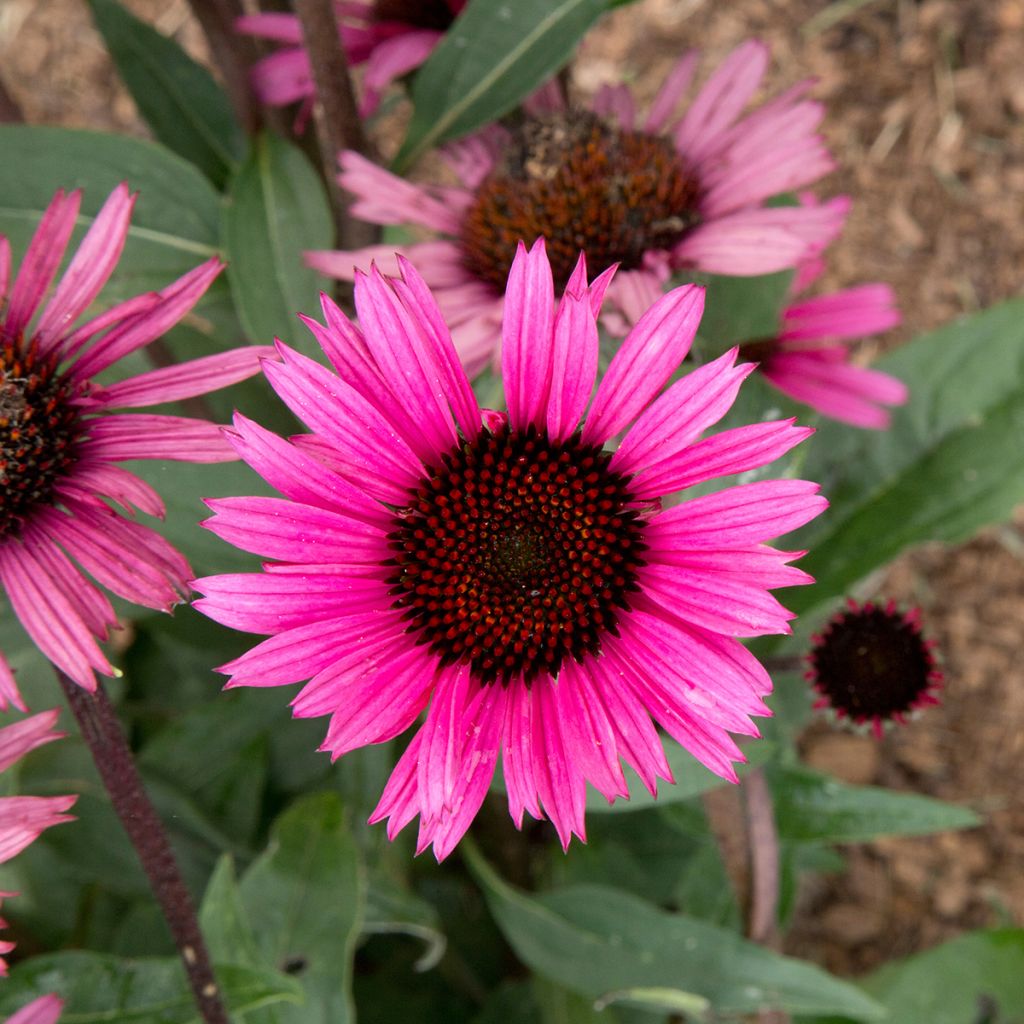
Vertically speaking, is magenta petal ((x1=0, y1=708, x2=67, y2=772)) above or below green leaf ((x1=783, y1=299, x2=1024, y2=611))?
below

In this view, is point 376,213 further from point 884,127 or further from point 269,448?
point 884,127

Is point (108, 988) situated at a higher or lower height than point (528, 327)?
lower

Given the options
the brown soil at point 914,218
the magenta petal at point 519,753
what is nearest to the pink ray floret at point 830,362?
the magenta petal at point 519,753

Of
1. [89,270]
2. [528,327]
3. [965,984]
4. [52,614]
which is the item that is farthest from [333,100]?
[965,984]

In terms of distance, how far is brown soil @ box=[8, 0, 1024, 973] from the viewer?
1786 millimetres

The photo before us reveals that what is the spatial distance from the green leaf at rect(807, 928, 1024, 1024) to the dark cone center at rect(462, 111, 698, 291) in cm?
86

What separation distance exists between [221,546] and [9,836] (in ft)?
0.99

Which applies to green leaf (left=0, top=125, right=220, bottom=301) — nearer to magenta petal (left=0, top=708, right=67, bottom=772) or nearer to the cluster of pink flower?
the cluster of pink flower

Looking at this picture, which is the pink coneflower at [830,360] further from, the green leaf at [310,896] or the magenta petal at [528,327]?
the green leaf at [310,896]

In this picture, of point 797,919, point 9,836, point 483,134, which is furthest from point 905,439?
point 9,836

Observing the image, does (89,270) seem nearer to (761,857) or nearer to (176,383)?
(176,383)

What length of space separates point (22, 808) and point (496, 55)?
675mm

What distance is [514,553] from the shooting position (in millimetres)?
774

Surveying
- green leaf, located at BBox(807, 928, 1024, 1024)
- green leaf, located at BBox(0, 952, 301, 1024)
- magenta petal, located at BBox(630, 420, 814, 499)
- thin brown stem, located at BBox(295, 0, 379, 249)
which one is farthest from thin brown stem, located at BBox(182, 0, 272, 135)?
green leaf, located at BBox(807, 928, 1024, 1024)
